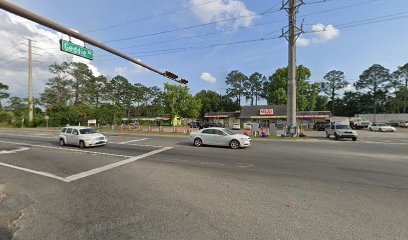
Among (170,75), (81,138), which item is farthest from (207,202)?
(170,75)

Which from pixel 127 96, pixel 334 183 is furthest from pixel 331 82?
pixel 334 183

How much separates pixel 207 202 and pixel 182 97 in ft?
162

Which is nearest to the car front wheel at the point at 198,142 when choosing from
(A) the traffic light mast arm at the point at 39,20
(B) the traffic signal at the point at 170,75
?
(B) the traffic signal at the point at 170,75

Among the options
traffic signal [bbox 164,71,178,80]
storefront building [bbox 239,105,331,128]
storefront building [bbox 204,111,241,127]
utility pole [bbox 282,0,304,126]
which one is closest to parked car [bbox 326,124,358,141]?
utility pole [bbox 282,0,304,126]

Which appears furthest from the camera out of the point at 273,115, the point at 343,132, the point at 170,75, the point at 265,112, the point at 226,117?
the point at 226,117

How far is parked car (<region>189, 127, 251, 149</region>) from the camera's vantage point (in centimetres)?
1220

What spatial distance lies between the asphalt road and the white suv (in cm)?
511

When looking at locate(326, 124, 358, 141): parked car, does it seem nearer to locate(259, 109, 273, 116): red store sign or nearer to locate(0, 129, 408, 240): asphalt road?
locate(0, 129, 408, 240): asphalt road

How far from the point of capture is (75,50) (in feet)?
31.1

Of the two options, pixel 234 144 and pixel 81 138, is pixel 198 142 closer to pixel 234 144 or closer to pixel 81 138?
pixel 234 144

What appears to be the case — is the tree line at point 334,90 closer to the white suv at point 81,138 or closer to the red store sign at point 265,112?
the red store sign at point 265,112

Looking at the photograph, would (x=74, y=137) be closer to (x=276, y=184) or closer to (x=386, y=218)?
(x=276, y=184)

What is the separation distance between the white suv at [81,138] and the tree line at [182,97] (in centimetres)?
2673

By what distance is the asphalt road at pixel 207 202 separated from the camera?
10.4 ft
